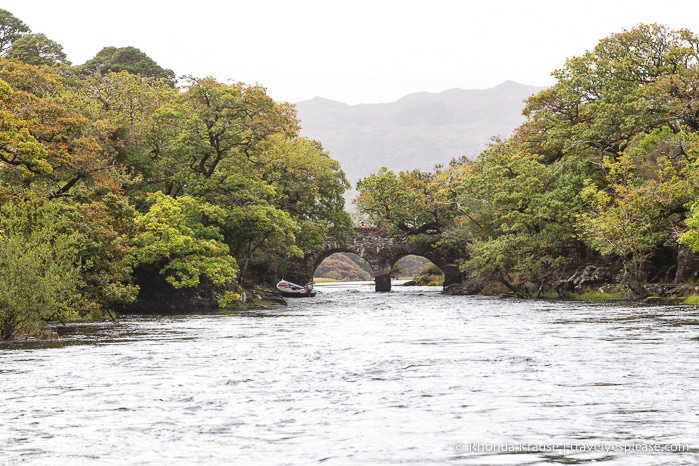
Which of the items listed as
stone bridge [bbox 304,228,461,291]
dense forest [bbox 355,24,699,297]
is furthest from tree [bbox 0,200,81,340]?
stone bridge [bbox 304,228,461,291]

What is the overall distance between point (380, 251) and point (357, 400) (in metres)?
75.9

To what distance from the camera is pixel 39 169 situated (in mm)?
34438

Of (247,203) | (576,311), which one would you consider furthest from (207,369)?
(247,203)

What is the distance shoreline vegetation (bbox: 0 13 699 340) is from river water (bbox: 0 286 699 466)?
35.4 ft

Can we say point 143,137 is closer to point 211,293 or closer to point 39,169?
point 211,293

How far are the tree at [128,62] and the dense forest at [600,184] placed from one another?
4762cm

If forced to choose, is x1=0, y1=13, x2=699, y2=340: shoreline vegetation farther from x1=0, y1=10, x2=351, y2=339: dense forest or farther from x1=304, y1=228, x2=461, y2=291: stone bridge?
x1=304, y1=228, x2=461, y2=291: stone bridge

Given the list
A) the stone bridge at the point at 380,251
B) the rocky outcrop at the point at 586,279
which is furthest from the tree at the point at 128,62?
the rocky outcrop at the point at 586,279

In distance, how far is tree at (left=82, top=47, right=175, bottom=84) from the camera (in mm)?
99938

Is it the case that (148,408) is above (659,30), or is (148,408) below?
below

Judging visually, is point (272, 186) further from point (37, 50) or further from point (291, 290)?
point (37, 50)

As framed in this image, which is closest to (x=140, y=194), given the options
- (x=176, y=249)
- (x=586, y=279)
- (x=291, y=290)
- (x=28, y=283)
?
(x=176, y=249)

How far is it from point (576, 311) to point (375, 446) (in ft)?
105

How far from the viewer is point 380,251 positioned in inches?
3516
